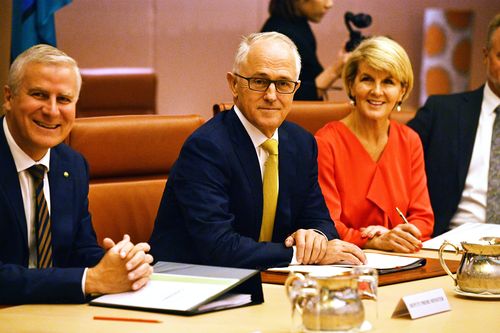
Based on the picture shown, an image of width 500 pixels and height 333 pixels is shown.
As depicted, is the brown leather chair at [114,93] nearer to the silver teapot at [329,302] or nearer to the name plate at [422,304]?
the name plate at [422,304]

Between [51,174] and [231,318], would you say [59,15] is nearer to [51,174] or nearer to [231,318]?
[51,174]

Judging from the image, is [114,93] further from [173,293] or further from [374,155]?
[173,293]

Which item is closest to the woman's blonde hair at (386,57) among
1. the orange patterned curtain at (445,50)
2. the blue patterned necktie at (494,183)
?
the blue patterned necktie at (494,183)

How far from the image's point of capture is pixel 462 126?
3.74 metres

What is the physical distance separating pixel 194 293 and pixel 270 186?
819 millimetres

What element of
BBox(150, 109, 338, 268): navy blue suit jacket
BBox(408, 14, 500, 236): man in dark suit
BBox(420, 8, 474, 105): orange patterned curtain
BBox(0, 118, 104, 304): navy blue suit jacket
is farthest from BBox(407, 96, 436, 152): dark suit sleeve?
BBox(420, 8, 474, 105): orange patterned curtain

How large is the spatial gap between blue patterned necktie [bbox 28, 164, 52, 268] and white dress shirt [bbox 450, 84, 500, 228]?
5.69 feet

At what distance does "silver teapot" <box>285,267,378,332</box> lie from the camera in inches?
71.1

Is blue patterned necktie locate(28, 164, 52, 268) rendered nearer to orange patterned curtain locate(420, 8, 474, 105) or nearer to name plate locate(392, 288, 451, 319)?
name plate locate(392, 288, 451, 319)

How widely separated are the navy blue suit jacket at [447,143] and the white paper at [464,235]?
348 mm

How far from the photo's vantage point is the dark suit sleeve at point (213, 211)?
2.61 metres

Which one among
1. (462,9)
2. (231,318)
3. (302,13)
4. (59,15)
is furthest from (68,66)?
(462,9)

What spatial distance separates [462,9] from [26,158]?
17.7ft

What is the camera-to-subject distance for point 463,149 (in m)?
3.71
